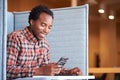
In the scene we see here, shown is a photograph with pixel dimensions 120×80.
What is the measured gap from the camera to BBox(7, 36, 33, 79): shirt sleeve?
5.33 ft

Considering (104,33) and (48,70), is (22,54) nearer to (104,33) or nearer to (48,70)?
(48,70)

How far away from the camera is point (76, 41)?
2.32 metres

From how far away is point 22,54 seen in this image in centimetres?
180

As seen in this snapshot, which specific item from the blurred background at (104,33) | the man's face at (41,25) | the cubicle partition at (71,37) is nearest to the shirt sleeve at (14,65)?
the man's face at (41,25)

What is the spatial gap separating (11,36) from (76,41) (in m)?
0.66

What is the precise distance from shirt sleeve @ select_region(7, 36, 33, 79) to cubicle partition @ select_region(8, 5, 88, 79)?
0.65 metres

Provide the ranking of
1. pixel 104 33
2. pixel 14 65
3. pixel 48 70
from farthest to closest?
pixel 104 33, pixel 14 65, pixel 48 70

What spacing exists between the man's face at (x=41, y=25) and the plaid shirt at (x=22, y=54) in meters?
0.04

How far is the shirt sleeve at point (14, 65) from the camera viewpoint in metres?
1.62

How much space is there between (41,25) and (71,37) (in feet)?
1.81

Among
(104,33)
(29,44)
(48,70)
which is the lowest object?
(48,70)

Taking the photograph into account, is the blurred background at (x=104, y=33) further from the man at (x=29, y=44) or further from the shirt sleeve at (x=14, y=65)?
the shirt sleeve at (x=14, y=65)

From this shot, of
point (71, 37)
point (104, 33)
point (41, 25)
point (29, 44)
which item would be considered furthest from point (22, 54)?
point (104, 33)

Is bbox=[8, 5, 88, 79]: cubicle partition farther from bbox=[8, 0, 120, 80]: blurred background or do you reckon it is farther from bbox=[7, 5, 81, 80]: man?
bbox=[8, 0, 120, 80]: blurred background
